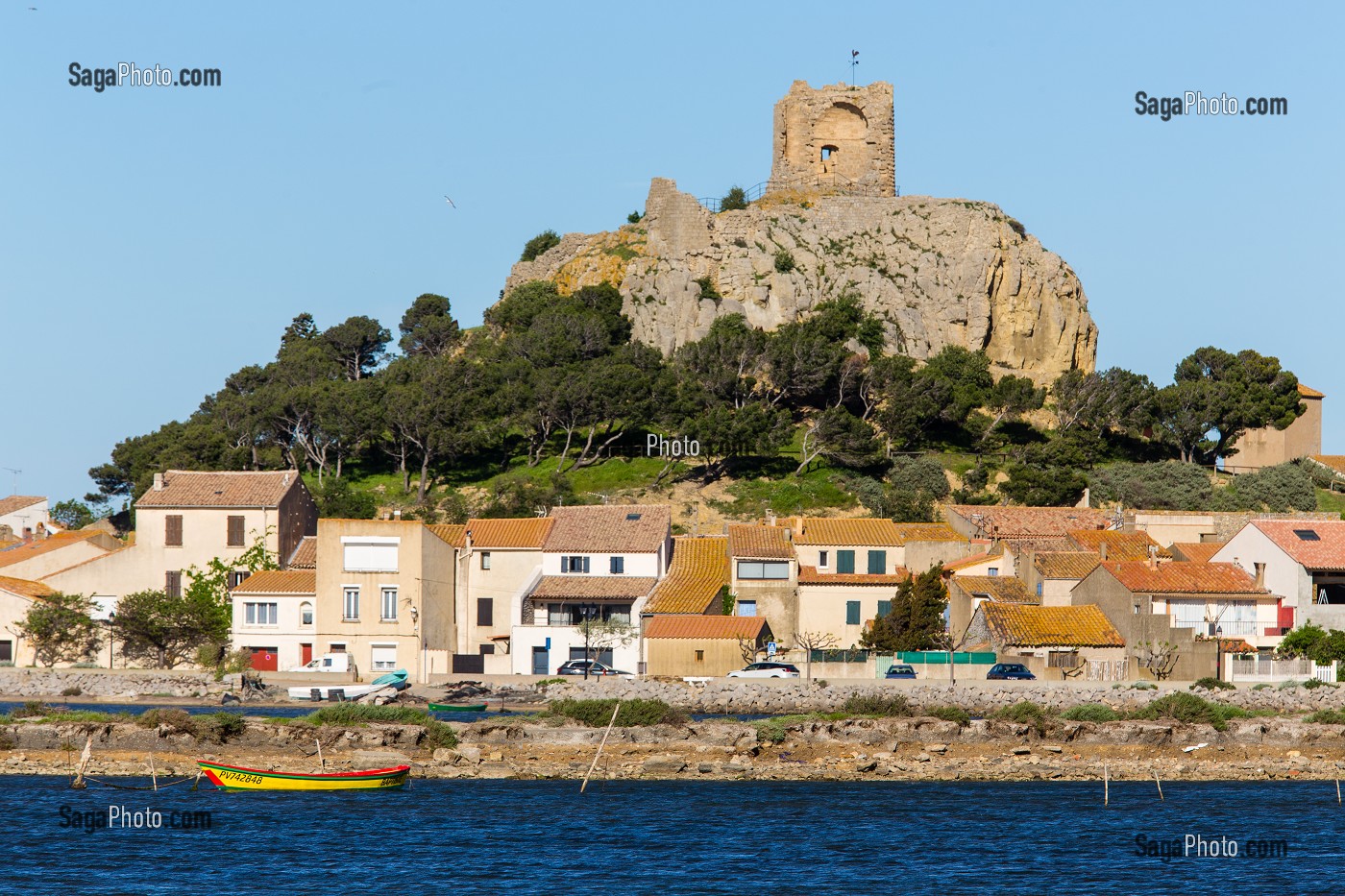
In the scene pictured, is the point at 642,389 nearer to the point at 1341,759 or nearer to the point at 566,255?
the point at 566,255

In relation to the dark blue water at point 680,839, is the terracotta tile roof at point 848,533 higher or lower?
higher

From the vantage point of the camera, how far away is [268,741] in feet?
152

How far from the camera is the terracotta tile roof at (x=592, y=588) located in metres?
66.8

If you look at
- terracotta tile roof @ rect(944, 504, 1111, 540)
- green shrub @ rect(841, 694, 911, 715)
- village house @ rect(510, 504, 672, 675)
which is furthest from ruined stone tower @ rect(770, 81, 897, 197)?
green shrub @ rect(841, 694, 911, 715)

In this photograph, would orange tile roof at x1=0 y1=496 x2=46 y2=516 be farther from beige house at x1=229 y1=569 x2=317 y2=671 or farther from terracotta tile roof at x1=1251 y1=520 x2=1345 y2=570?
terracotta tile roof at x1=1251 y1=520 x2=1345 y2=570

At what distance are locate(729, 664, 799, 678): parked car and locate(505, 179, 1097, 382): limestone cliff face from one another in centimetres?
5194

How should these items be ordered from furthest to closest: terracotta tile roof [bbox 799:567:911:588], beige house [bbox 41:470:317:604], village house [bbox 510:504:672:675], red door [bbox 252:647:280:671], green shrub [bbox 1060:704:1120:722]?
beige house [bbox 41:470:317:604] → terracotta tile roof [bbox 799:567:911:588] → red door [bbox 252:647:280:671] → village house [bbox 510:504:672:675] → green shrub [bbox 1060:704:1120:722]

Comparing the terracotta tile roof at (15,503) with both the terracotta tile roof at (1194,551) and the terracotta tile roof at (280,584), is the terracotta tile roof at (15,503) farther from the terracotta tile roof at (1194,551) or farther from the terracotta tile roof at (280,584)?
the terracotta tile roof at (1194,551)

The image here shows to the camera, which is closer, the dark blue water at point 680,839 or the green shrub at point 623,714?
the dark blue water at point 680,839

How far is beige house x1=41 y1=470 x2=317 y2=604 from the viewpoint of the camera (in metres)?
70.5

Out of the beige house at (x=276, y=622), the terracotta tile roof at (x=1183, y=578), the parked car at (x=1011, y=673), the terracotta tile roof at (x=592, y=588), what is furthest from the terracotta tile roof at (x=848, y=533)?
the beige house at (x=276, y=622)

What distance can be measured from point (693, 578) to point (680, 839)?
98.7ft

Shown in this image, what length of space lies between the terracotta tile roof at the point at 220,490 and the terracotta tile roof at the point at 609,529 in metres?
10.9

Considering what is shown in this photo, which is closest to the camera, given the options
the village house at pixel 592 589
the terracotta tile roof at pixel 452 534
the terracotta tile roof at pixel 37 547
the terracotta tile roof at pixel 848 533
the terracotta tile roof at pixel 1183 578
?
the terracotta tile roof at pixel 1183 578
